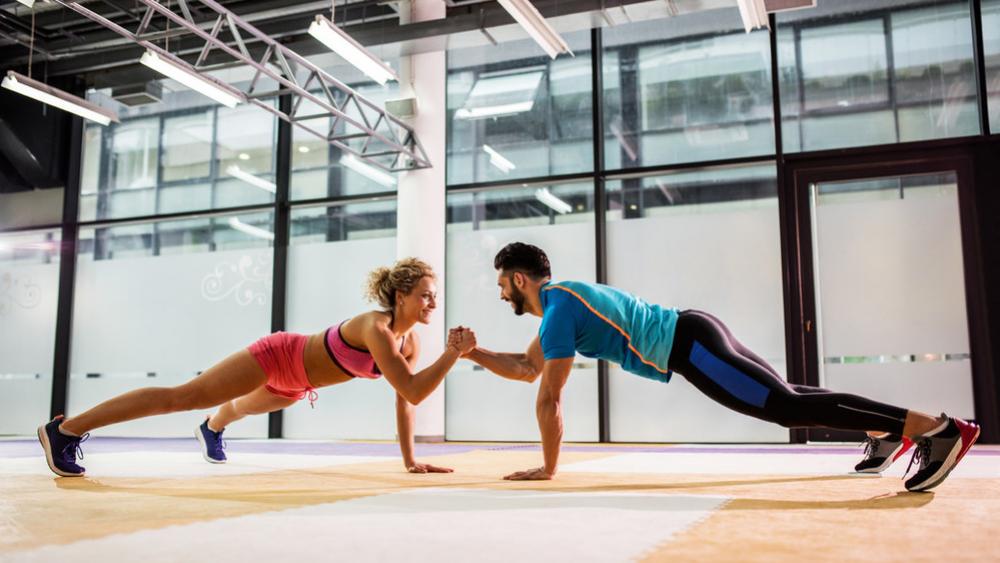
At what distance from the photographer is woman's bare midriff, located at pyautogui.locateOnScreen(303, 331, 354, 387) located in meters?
3.57

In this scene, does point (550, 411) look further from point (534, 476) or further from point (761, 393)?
point (761, 393)

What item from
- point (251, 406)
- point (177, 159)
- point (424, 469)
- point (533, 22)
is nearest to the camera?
point (424, 469)

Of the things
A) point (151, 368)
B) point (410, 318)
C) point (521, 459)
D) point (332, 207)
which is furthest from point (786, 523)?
point (151, 368)

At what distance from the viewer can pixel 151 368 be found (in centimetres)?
920

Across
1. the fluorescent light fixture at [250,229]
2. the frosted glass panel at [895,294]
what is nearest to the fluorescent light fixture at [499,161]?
the fluorescent light fixture at [250,229]

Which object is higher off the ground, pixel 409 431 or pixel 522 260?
pixel 522 260

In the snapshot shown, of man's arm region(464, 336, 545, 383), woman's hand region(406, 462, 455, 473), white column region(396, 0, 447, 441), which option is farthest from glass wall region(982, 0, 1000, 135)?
woman's hand region(406, 462, 455, 473)

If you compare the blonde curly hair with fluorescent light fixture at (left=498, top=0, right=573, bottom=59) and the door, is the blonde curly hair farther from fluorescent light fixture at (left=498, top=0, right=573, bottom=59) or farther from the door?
the door

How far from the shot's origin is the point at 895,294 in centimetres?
707

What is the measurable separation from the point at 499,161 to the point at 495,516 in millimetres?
6370

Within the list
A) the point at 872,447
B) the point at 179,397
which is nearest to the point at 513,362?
the point at 179,397

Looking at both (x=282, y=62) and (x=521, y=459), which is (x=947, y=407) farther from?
(x=282, y=62)

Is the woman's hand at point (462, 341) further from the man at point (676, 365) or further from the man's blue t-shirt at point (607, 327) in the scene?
the man's blue t-shirt at point (607, 327)

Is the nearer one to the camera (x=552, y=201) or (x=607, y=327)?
(x=607, y=327)
